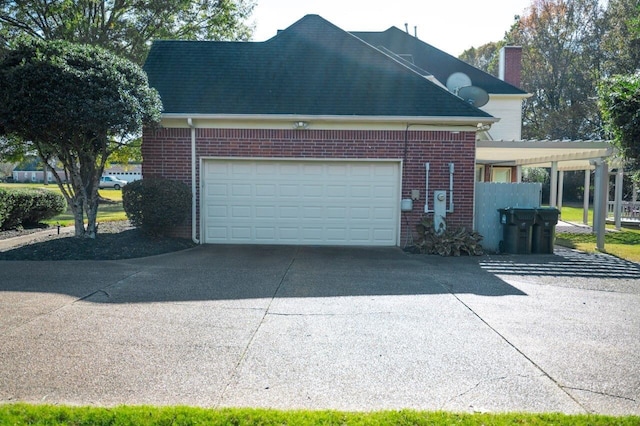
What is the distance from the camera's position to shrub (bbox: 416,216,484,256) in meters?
11.6

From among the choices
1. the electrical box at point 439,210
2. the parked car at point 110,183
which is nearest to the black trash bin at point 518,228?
the electrical box at point 439,210

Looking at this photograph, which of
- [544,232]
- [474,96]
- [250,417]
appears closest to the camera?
[250,417]

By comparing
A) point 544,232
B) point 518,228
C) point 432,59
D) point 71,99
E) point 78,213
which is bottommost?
point 544,232

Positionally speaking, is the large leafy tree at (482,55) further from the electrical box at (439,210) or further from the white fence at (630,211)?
the electrical box at (439,210)

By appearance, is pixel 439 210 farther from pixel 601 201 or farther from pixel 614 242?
pixel 614 242

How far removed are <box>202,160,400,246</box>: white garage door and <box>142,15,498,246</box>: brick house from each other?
24mm

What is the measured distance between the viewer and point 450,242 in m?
11.7

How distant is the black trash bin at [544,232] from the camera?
12.2 meters

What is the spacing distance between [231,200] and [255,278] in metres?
4.45

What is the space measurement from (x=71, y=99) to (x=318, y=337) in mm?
7328

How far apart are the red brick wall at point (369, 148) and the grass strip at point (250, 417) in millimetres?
9026

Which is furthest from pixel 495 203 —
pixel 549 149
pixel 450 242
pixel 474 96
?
pixel 474 96

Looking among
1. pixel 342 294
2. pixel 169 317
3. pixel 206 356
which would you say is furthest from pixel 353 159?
pixel 206 356

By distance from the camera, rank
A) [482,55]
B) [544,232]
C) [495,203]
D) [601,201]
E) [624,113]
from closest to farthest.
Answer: [624,113], [544,232], [495,203], [601,201], [482,55]
